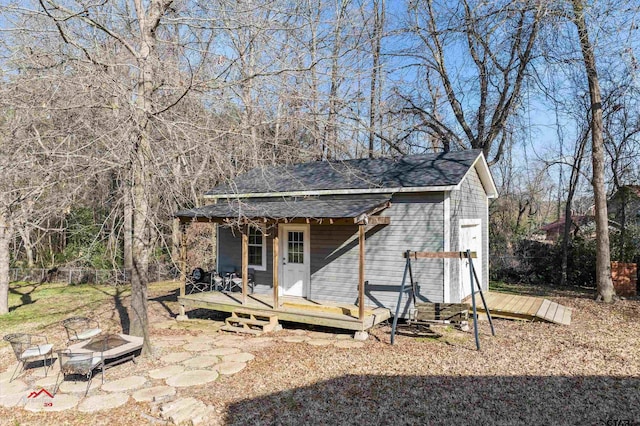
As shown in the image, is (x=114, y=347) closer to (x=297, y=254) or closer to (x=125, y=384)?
(x=125, y=384)

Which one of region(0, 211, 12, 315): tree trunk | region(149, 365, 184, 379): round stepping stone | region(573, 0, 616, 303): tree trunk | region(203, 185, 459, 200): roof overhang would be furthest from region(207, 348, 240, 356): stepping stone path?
region(573, 0, 616, 303): tree trunk

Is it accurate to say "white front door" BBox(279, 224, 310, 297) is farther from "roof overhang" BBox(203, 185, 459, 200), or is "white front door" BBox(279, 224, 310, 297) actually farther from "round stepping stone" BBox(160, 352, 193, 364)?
"round stepping stone" BBox(160, 352, 193, 364)

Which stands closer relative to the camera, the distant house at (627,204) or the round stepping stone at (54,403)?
the round stepping stone at (54,403)

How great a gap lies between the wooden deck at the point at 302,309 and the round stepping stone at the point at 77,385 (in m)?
3.48

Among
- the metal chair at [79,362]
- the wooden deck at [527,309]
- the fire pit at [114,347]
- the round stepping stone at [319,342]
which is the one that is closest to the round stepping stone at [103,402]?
the metal chair at [79,362]

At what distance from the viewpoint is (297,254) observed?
1001cm

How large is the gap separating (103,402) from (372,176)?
6743 mm

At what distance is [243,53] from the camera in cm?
571

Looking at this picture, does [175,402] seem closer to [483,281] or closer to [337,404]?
[337,404]

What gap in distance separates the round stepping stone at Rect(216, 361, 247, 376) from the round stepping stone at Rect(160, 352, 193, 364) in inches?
27.9

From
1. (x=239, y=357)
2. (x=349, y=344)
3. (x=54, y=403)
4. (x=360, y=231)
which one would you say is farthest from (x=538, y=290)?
(x=54, y=403)

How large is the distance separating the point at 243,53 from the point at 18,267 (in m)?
15.5

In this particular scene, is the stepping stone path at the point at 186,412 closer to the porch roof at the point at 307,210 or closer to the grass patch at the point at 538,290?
the porch roof at the point at 307,210

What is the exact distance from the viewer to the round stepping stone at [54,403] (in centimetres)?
487
